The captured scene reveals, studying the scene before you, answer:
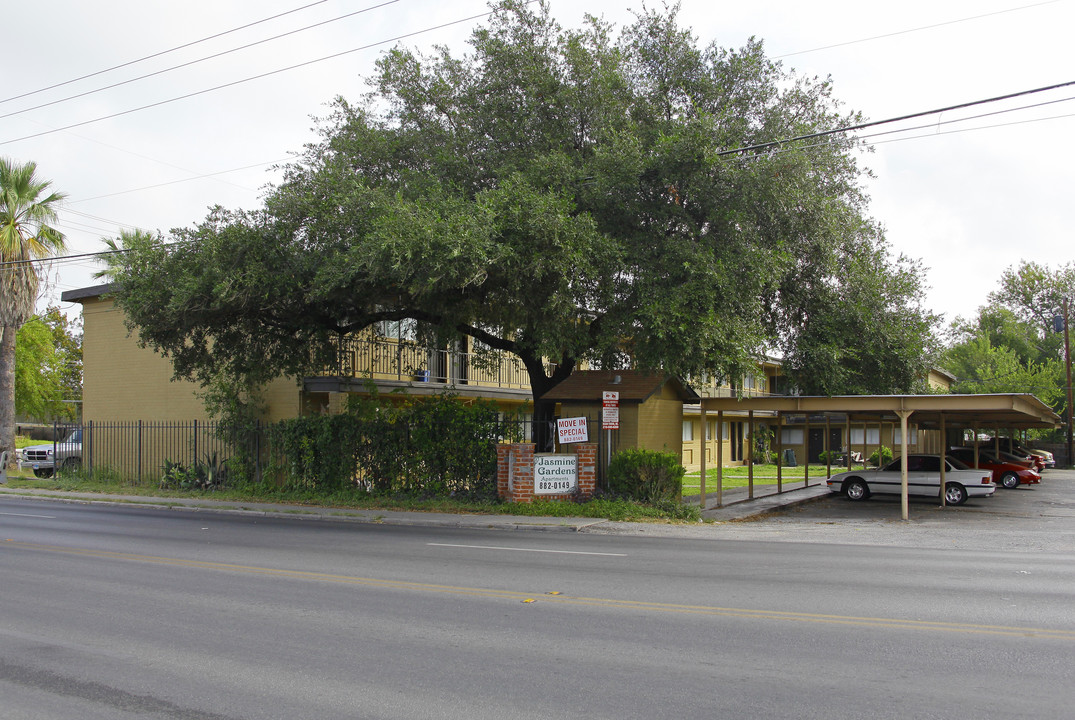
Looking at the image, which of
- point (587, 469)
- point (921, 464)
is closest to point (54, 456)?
point (587, 469)

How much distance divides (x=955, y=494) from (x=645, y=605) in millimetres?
17571

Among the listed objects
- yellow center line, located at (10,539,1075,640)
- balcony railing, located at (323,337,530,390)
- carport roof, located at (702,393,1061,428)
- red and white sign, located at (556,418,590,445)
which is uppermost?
balcony railing, located at (323,337,530,390)

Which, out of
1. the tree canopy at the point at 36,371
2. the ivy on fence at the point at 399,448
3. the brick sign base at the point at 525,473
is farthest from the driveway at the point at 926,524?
the tree canopy at the point at 36,371

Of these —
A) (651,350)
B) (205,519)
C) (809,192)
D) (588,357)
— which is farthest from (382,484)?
(809,192)

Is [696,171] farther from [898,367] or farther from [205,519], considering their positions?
[205,519]

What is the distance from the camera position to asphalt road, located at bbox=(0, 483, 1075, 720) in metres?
5.33

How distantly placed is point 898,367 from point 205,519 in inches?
661

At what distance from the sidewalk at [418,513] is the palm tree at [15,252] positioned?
5.12 metres

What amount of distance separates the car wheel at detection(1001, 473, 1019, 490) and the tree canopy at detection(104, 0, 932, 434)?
13954 millimetres

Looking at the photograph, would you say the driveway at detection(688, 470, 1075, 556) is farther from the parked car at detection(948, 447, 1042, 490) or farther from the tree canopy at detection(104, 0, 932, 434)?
the parked car at detection(948, 447, 1042, 490)

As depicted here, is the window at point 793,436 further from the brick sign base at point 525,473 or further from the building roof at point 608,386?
the brick sign base at point 525,473

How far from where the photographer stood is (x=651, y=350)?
1617 cm

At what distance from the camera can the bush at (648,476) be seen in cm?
1853

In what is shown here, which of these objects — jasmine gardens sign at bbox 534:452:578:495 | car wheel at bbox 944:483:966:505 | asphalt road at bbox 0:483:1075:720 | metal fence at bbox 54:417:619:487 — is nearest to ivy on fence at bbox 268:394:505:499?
jasmine gardens sign at bbox 534:452:578:495
